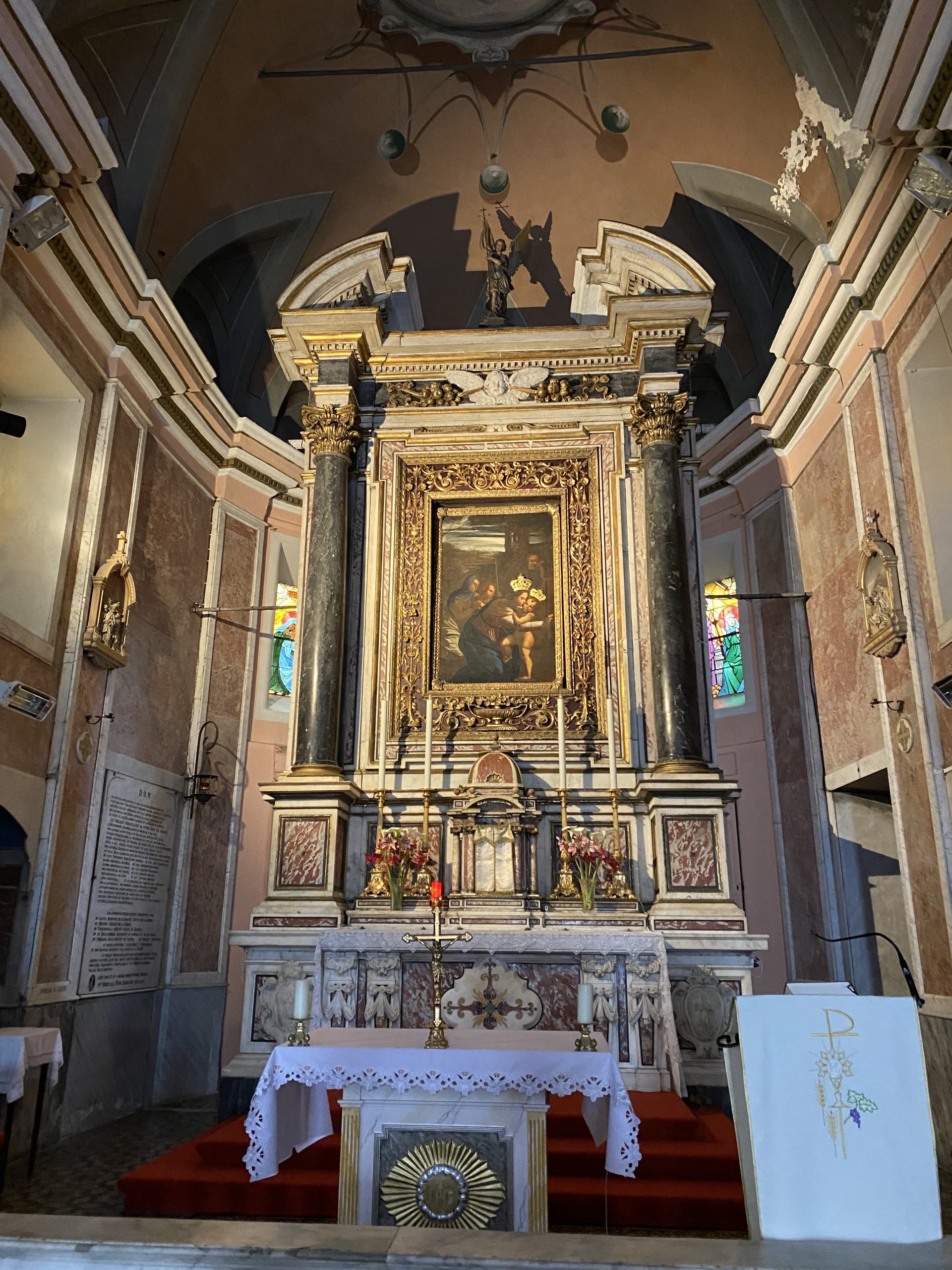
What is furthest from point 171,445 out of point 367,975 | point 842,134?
point 842,134

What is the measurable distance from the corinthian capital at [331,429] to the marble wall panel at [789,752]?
16.2 ft

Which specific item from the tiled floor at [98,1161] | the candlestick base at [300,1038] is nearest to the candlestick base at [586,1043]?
the candlestick base at [300,1038]

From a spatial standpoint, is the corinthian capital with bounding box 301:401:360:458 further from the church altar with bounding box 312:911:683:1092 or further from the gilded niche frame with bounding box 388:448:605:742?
the church altar with bounding box 312:911:683:1092

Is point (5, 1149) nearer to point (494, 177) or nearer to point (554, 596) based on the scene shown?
point (554, 596)

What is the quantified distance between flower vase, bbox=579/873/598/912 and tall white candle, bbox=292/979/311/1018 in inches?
111

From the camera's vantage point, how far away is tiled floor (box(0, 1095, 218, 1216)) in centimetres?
517

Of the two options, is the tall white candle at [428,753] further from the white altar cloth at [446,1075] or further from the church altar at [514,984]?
the white altar cloth at [446,1075]

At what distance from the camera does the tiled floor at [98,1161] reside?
5.17m

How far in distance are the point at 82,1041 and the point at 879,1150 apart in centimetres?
677

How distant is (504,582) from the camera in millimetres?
8422

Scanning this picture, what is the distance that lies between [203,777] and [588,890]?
4.74 m

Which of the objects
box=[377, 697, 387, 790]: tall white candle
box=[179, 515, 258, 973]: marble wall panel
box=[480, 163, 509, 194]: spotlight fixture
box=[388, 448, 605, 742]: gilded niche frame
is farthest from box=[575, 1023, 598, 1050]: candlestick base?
box=[480, 163, 509, 194]: spotlight fixture

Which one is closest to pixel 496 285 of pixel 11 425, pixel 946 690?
pixel 11 425

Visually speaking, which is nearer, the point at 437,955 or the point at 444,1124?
the point at 444,1124
